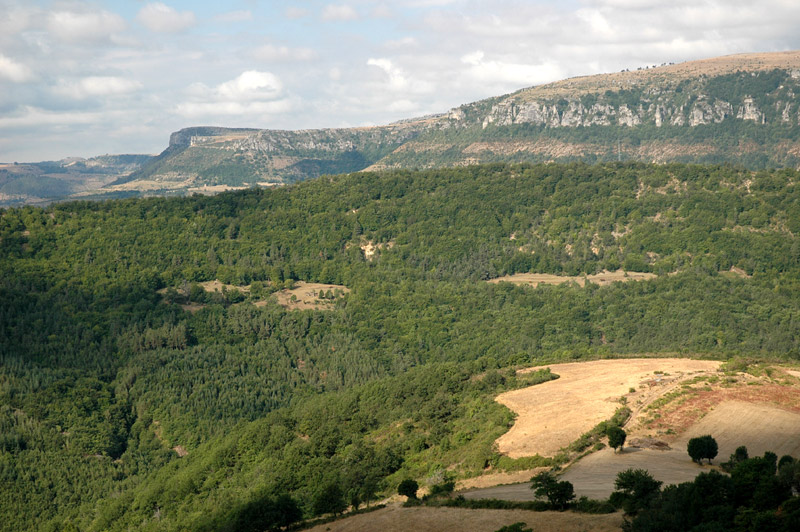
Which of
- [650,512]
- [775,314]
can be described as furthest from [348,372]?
[650,512]

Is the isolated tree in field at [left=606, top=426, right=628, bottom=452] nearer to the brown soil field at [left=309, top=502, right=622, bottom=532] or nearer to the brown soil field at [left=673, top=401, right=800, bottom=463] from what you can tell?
the brown soil field at [left=673, top=401, right=800, bottom=463]

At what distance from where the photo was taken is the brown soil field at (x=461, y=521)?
53938 mm

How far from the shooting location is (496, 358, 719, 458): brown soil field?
Answer: 3369 inches

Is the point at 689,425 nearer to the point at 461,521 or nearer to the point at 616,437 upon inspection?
the point at 616,437

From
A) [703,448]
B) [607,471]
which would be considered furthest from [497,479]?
[703,448]

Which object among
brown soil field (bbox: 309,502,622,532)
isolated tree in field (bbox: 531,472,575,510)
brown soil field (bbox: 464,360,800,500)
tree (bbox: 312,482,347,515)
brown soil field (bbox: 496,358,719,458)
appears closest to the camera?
brown soil field (bbox: 309,502,622,532)

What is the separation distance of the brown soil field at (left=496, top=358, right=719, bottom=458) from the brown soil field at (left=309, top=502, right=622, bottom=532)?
20475mm

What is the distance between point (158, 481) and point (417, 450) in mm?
47977

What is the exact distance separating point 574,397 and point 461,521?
4089 cm

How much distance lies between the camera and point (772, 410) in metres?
81.1

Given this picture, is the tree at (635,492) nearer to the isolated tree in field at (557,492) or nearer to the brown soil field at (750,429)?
the isolated tree in field at (557,492)

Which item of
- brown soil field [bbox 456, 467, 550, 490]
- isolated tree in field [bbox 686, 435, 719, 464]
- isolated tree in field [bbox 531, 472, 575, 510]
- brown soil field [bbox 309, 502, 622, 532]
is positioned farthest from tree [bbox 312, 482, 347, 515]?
isolated tree in field [bbox 686, 435, 719, 464]

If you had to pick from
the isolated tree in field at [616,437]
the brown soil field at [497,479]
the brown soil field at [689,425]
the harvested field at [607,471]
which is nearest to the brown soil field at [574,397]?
the brown soil field at [689,425]

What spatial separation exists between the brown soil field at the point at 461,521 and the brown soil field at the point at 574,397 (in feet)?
67.2
